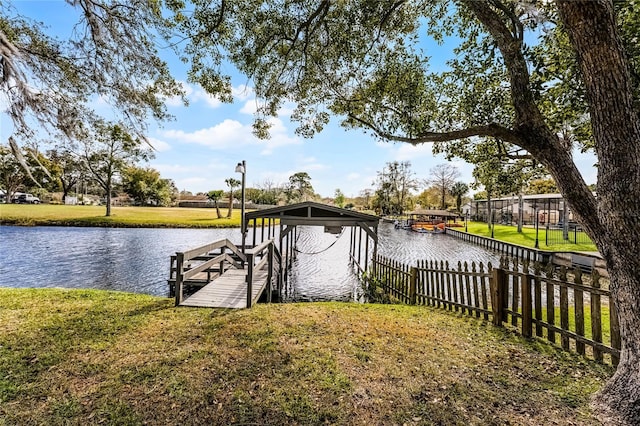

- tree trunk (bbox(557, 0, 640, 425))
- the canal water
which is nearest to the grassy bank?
tree trunk (bbox(557, 0, 640, 425))

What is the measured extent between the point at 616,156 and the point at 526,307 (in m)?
2.46

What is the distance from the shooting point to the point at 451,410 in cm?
245

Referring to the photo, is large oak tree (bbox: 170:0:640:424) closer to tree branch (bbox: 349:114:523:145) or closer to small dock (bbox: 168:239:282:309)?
tree branch (bbox: 349:114:523:145)

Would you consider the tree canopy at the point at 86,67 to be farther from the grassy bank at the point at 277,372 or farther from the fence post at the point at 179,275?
the grassy bank at the point at 277,372

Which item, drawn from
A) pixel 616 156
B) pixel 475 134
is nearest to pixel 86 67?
pixel 475 134

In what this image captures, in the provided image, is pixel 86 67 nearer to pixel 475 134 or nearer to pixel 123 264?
pixel 475 134

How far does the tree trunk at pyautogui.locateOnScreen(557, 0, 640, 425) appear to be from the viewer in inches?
86.7

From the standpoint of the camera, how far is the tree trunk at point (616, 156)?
2201 mm

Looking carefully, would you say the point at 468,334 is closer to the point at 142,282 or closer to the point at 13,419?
the point at 13,419

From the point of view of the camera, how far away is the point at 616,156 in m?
2.25

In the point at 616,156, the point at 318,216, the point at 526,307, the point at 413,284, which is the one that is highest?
the point at 616,156

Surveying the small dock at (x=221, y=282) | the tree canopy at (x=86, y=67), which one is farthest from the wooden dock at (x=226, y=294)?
the tree canopy at (x=86, y=67)

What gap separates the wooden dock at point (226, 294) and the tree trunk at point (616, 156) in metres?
4.98

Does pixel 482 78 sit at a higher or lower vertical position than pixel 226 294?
higher
